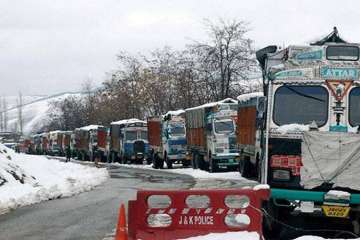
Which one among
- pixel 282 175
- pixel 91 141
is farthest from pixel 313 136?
pixel 91 141

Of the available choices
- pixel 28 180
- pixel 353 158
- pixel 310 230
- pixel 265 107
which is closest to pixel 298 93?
pixel 265 107

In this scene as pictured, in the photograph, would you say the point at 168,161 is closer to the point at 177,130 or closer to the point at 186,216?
the point at 177,130

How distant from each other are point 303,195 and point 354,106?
6.12 feet

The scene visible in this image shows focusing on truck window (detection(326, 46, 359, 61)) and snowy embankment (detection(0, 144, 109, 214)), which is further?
snowy embankment (detection(0, 144, 109, 214))

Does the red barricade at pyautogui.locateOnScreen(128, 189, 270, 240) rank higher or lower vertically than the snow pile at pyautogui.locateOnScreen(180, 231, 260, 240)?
higher

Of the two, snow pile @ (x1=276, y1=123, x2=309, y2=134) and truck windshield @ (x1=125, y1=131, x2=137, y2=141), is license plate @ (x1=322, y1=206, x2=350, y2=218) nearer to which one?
snow pile @ (x1=276, y1=123, x2=309, y2=134)

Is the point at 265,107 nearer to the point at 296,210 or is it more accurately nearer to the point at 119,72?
the point at 296,210

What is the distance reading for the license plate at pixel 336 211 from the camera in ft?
36.3

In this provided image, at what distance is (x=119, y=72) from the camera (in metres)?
87.1

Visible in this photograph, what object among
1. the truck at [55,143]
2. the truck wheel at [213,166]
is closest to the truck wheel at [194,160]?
the truck wheel at [213,166]

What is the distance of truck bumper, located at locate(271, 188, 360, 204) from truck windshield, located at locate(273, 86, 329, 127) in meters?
1.23

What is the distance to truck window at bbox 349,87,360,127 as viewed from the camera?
11.7 metres

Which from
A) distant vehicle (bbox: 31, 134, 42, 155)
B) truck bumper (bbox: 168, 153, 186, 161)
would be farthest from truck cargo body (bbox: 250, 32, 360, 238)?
distant vehicle (bbox: 31, 134, 42, 155)

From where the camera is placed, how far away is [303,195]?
441 inches
